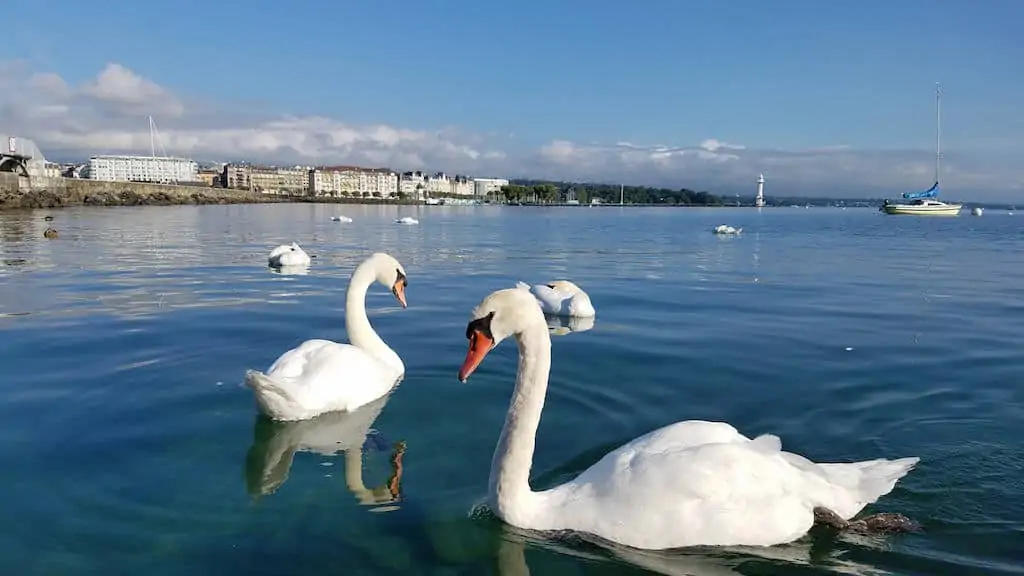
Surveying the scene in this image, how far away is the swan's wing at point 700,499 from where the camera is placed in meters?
4.24

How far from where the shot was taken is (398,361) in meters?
8.25

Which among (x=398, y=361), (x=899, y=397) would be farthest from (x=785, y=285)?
(x=398, y=361)

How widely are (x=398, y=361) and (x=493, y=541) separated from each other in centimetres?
395

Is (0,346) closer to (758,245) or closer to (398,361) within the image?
(398,361)

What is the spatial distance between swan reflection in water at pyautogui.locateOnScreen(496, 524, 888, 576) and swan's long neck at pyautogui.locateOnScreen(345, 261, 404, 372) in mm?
3869

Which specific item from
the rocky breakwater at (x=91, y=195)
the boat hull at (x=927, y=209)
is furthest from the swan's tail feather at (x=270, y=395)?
the boat hull at (x=927, y=209)

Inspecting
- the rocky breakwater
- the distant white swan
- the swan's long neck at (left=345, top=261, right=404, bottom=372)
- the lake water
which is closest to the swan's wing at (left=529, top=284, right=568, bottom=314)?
the lake water

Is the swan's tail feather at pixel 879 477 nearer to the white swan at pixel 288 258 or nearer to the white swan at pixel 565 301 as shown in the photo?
the white swan at pixel 565 301

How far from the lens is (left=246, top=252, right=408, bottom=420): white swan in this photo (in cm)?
641

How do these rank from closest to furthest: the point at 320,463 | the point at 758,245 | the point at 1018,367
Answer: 1. the point at 320,463
2. the point at 1018,367
3. the point at 758,245

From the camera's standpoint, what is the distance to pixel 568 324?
12.3m

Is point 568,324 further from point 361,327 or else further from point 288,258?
point 288,258

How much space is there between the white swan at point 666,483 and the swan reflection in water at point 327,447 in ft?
3.66

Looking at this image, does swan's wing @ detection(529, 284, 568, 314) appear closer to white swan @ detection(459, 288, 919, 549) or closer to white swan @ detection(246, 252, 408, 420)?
white swan @ detection(246, 252, 408, 420)
